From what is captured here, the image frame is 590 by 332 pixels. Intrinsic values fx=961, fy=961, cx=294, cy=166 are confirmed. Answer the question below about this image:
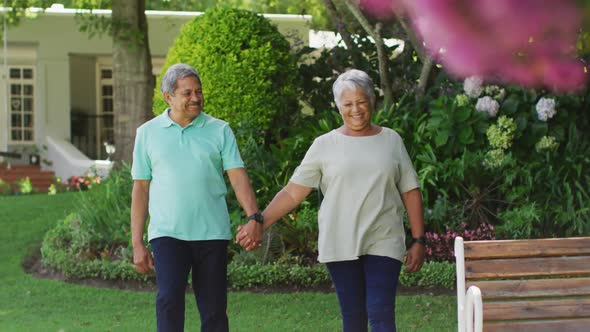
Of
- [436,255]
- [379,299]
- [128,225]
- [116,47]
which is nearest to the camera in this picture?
[379,299]

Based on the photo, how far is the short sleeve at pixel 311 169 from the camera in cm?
465

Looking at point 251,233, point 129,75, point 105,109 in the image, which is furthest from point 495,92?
point 105,109

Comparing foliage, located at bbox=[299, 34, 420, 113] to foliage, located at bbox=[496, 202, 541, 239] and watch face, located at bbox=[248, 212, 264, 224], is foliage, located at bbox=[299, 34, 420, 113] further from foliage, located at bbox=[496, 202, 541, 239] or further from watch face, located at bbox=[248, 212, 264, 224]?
watch face, located at bbox=[248, 212, 264, 224]

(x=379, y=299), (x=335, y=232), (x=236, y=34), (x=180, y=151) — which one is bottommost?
(x=379, y=299)

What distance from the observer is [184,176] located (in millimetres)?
4855

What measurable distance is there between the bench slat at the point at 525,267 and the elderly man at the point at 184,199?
116 centimetres

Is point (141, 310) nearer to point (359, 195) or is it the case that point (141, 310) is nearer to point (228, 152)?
point (228, 152)

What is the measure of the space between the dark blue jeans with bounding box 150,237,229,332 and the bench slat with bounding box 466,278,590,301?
1.31 metres

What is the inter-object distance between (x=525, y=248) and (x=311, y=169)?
1.08 m

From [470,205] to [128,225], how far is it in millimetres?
3445

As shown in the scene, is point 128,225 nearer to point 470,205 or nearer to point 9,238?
point 9,238

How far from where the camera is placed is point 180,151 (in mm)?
4875

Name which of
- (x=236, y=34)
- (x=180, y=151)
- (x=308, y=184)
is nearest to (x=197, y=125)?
(x=180, y=151)

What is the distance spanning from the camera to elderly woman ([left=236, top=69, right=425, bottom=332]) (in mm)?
4527
